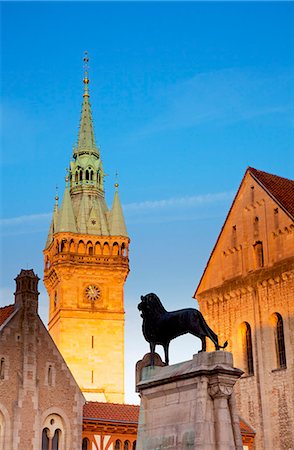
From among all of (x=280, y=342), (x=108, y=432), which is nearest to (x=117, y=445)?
(x=108, y=432)

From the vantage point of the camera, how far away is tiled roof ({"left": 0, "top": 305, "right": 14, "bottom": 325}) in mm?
43812

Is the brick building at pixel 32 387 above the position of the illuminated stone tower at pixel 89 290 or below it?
below

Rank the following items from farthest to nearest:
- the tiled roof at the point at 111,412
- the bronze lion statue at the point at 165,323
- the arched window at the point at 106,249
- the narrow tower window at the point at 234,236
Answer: the arched window at the point at 106,249 < the narrow tower window at the point at 234,236 < the tiled roof at the point at 111,412 < the bronze lion statue at the point at 165,323

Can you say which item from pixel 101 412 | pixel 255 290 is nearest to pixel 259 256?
pixel 255 290

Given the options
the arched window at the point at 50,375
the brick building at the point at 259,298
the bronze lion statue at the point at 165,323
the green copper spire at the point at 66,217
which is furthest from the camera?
the green copper spire at the point at 66,217

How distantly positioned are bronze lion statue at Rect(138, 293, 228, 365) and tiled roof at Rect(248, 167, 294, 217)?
96.3ft

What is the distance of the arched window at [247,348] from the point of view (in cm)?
5200

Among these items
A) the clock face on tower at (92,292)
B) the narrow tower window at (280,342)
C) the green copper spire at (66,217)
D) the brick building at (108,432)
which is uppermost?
the green copper spire at (66,217)

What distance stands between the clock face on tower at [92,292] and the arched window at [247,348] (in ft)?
162

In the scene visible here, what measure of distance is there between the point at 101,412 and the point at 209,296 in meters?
15.2

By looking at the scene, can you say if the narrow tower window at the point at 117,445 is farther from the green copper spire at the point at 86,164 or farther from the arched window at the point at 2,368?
the green copper spire at the point at 86,164

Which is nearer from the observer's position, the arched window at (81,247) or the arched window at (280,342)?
the arched window at (280,342)

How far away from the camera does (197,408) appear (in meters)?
20.8

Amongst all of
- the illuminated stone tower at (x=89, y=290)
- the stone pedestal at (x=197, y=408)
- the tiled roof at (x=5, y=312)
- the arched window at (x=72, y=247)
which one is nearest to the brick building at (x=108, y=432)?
the tiled roof at (x=5, y=312)
